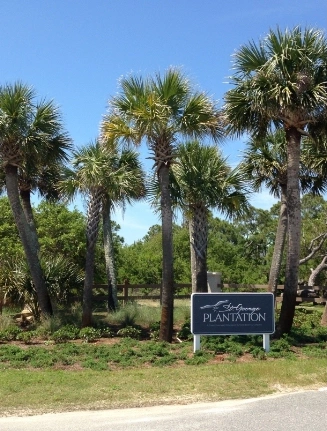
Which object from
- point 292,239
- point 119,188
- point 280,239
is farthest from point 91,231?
point 280,239

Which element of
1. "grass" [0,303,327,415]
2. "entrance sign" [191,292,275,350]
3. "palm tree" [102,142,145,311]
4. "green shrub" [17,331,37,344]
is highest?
"palm tree" [102,142,145,311]

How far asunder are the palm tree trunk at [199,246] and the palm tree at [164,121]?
2623 millimetres

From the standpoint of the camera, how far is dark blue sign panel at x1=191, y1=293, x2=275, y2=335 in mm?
13336

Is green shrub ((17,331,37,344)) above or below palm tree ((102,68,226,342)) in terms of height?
below

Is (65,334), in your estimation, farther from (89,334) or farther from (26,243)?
(26,243)

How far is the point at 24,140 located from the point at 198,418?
35.1 feet

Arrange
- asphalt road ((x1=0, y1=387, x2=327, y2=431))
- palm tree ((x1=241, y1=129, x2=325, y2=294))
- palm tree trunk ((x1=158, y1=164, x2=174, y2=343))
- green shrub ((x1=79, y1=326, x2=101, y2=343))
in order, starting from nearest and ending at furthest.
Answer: asphalt road ((x1=0, y1=387, x2=327, y2=431)), palm tree trunk ((x1=158, y1=164, x2=174, y2=343)), green shrub ((x1=79, y1=326, x2=101, y2=343)), palm tree ((x1=241, y1=129, x2=325, y2=294))

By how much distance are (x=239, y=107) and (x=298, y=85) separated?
64.4 inches

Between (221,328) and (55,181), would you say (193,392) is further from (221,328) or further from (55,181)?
(55,181)

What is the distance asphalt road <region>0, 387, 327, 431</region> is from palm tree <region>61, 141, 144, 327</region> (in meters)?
8.36

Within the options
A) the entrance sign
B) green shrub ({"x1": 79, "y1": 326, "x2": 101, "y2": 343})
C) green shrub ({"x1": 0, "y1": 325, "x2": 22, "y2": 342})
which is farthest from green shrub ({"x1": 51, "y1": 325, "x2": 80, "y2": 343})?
the entrance sign

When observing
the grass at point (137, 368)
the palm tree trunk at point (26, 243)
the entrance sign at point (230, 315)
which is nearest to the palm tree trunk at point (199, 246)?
the grass at point (137, 368)

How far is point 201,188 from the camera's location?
56.0ft

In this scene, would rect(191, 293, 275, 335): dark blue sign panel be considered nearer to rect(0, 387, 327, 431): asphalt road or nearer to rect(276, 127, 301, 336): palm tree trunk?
rect(276, 127, 301, 336): palm tree trunk
